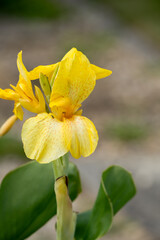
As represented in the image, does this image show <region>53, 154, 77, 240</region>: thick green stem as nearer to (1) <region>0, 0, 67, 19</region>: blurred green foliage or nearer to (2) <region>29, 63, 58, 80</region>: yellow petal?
(2) <region>29, 63, 58, 80</region>: yellow petal

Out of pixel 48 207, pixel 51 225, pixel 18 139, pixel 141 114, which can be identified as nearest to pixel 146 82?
pixel 141 114

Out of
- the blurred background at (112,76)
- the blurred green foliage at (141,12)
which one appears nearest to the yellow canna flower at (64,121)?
the blurred background at (112,76)

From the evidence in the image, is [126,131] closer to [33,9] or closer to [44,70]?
[44,70]

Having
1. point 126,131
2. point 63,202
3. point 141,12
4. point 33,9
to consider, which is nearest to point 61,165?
point 63,202

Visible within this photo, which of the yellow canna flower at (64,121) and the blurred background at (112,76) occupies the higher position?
the yellow canna flower at (64,121)

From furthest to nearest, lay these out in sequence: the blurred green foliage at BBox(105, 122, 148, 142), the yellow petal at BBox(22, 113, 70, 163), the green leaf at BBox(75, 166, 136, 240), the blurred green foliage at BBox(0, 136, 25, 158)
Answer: the blurred green foliage at BBox(105, 122, 148, 142) < the blurred green foliage at BBox(0, 136, 25, 158) < the green leaf at BBox(75, 166, 136, 240) < the yellow petal at BBox(22, 113, 70, 163)

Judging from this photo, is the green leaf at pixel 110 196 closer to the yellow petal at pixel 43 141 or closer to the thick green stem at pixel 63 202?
the thick green stem at pixel 63 202

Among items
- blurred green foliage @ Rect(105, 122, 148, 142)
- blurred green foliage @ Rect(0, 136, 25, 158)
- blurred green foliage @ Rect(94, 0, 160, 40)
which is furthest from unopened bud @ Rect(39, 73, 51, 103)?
blurred green foliage @ Rect(94, 0, 160, 40)
